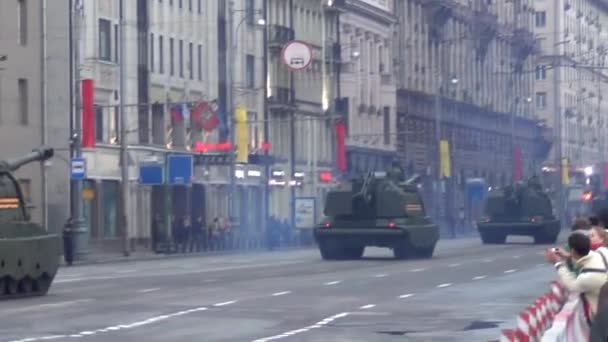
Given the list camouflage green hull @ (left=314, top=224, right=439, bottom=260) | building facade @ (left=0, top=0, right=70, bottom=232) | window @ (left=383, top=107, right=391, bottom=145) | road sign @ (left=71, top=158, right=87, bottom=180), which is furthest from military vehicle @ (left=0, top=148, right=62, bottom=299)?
window @ (left=383, top=107, right=391, bottom=145)

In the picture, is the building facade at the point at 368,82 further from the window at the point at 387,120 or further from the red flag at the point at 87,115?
the red flag at the point at 87,115

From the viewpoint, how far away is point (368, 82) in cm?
9219

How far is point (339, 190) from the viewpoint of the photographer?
52.1 metres

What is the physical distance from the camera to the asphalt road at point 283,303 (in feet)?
75.3

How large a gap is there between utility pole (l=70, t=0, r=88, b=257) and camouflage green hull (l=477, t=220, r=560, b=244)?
703 inches

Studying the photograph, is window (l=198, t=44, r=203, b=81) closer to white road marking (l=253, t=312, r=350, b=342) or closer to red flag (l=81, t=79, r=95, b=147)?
red flag (l=81, t=79, r=95, b=147)

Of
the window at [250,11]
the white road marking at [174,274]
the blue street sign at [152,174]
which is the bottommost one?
the white road marking at [174,274]

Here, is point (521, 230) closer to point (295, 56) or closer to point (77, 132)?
point (295, 56)

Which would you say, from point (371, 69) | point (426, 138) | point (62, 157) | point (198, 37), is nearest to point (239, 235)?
point (198, 37)

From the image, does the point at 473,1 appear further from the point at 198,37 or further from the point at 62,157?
the point at 62,157

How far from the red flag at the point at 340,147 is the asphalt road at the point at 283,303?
1397 inches

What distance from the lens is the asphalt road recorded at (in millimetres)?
22938

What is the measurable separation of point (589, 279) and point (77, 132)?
45223 millimetres

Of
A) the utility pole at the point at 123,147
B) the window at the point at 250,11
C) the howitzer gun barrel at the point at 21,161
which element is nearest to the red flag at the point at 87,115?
the utility pole at the point at 123,147
